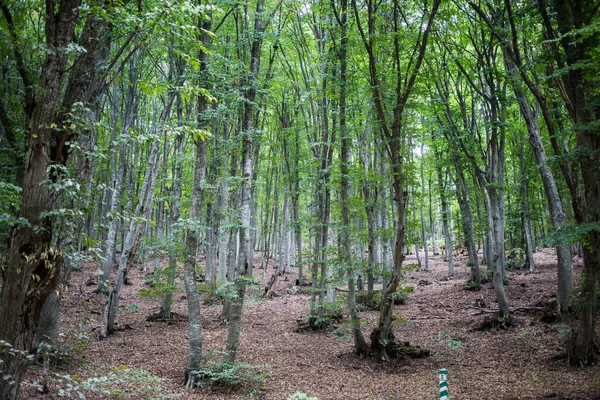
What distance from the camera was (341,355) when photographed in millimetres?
10000

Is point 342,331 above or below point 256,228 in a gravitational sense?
below

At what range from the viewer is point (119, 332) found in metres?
11.7

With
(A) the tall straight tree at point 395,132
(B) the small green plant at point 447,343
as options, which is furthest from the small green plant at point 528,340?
(A) the tall straight tree at point 395,132

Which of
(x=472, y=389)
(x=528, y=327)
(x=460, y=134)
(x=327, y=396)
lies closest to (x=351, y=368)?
(x=327, y=396)

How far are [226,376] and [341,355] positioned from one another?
11.8 feet

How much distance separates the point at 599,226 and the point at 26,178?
25.8ft

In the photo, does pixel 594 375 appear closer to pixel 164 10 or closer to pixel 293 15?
pixel 164 10

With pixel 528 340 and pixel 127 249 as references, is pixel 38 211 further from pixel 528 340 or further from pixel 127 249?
pixel 528 340

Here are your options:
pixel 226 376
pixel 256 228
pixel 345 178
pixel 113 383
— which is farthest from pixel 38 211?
pixel 345 178

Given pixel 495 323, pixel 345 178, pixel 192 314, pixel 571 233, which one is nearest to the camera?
pixel 571 233

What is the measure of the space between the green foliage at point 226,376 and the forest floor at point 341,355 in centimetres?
16

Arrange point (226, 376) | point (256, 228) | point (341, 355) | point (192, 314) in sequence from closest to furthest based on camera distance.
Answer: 1. point (226, 376)
2. point (192, 314)
3. point (256, 228)
4. point (341, 355)

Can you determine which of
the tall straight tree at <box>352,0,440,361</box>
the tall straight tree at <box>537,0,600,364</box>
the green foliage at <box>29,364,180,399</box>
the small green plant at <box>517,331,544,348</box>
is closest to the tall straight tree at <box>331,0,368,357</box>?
the tall straight tree at <box>352,0,440,361</box>

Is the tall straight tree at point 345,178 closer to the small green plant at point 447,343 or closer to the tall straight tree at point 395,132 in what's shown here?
the tall straight tree at point 395,132
